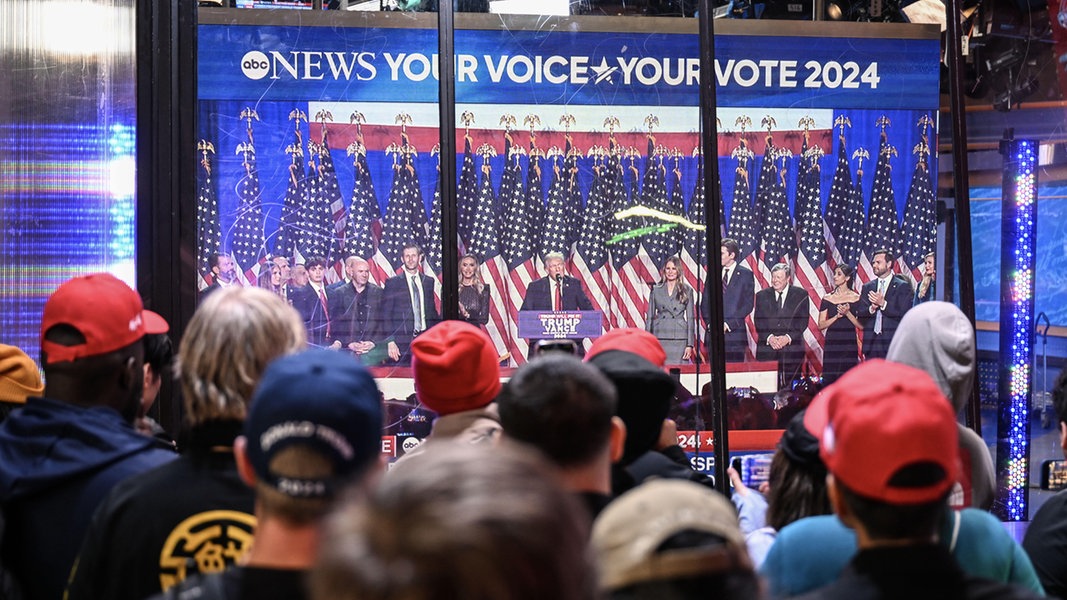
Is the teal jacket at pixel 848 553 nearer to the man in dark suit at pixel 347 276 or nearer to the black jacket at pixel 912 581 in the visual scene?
the black jacket at pixel 912 581

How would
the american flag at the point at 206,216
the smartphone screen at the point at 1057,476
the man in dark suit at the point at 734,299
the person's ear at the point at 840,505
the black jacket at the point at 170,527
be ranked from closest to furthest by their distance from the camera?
1. the person's ear at the point at 840,505
2. the black jacket at the point at 170,527
3. the smartphone screen at the point at 1057,476
4. the american flag at the point at 206,216
5. the man in dark suit at the point at 734,299

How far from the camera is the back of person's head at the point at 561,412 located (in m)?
2.04

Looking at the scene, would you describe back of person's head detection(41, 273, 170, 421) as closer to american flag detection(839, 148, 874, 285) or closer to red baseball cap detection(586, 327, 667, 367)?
red baseball cap detection(586, 327, 667, 367)

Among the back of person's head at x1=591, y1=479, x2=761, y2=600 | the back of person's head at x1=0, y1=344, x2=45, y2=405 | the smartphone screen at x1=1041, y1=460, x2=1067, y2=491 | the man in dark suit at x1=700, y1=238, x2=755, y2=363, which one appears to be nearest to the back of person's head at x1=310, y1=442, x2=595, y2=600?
the back of person's head at x1=591, y1=479, x2=761, y2=600

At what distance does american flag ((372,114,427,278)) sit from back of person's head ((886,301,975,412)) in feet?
8.66

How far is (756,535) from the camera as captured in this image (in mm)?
2553

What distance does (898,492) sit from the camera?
165 cm

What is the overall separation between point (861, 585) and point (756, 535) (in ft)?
3.03

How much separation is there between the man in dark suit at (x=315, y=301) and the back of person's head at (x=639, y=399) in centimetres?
257

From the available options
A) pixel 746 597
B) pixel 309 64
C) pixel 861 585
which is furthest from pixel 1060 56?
pixel 746 597

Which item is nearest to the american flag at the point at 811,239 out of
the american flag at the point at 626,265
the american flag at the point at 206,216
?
the american flag at the point at 626,265

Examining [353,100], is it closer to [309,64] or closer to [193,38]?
[309,64]

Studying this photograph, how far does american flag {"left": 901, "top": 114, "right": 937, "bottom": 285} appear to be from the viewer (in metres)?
5.43

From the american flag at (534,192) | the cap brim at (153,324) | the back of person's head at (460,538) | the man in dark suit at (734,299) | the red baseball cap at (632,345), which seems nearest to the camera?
the back of person's head at (460,538)
